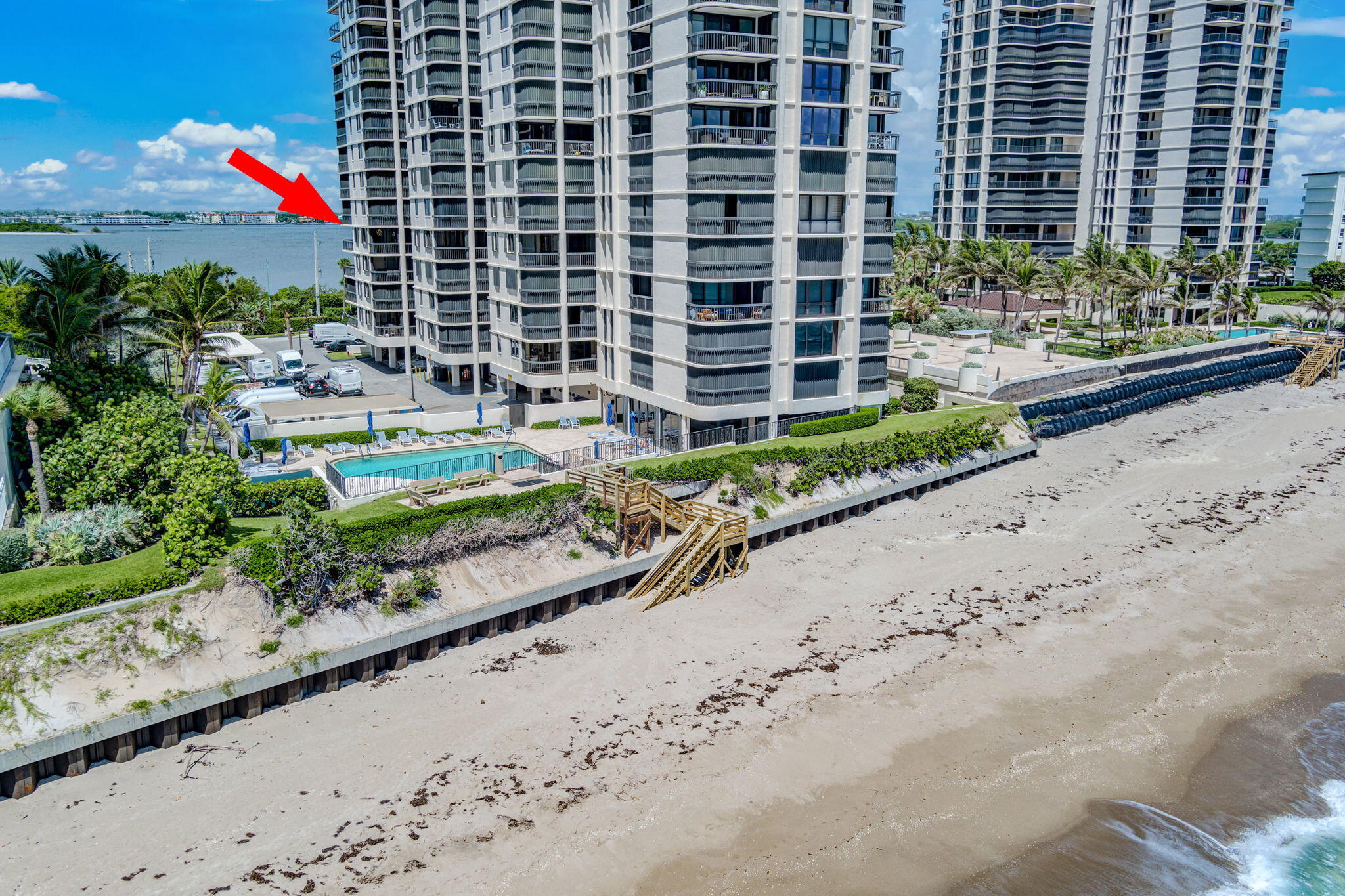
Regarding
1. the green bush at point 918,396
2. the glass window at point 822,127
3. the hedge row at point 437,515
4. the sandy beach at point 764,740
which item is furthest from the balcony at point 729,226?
the green bush at point 918,396

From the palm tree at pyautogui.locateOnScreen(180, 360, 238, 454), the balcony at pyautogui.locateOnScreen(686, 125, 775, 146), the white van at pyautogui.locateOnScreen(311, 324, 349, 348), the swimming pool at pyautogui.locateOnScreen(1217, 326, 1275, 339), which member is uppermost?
the balcony at pyautogui.locateOnScreen(686, 125, 775, 146)

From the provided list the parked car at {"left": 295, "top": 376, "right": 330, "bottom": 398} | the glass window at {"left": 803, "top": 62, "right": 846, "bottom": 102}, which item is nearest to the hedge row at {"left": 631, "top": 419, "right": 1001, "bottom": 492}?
the glass window at {"left": 803, "top": 62, "right": 846, "bottom": 102}

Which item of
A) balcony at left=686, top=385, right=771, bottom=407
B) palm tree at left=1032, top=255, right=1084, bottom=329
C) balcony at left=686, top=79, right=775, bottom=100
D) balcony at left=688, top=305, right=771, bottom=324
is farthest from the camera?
palm tree at left=1032, top=255, right=1084, bottom=329

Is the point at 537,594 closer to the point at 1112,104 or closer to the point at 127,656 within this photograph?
the point at 127,656

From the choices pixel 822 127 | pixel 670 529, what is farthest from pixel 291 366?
pixel 822 127

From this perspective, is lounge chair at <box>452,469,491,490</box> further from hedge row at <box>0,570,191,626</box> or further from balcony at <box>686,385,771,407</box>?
hedge row at <box>0,570,191,626</box>

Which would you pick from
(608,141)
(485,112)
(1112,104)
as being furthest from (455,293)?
(1112,104)

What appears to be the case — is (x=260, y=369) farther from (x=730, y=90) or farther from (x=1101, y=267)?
(x=1101, y=267)
